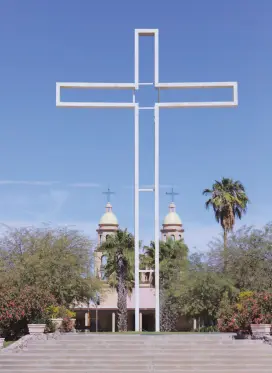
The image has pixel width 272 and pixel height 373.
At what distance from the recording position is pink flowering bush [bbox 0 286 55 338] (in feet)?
91.7

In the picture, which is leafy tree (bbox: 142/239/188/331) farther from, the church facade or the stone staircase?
the stone staircase

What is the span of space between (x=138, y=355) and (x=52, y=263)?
18.5m

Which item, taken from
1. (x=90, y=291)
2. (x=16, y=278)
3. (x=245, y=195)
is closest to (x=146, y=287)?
(x=245, y=195)

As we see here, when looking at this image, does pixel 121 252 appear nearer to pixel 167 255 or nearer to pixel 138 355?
pixel 167 255

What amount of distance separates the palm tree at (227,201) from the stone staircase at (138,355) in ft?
100

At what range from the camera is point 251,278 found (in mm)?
42781

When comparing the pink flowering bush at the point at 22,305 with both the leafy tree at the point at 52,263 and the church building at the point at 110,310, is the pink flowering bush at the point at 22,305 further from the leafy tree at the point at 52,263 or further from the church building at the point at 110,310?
the church building at the point at 110,310

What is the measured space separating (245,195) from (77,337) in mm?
32615

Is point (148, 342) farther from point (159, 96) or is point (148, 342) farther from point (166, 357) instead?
point (159, 96)

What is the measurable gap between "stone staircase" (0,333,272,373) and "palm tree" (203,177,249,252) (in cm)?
3053

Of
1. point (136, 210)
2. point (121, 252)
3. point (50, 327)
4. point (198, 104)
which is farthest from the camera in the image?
point (121, 252)

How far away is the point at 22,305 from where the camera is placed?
28.0 m

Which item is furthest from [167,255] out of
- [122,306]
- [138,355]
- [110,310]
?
[138,355]

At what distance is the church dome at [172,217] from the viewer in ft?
255
